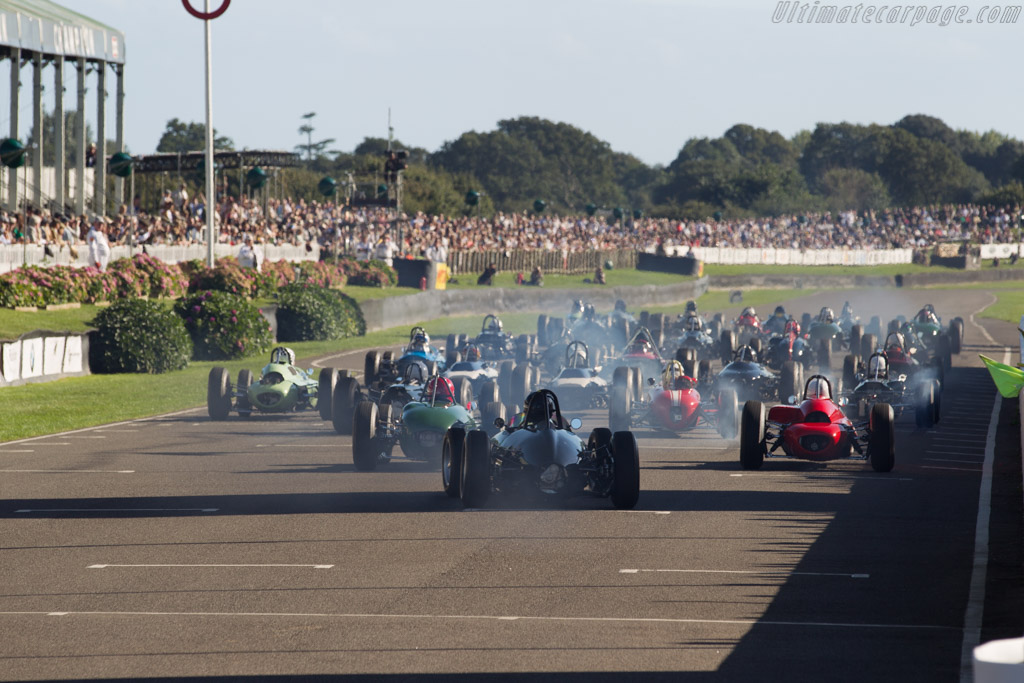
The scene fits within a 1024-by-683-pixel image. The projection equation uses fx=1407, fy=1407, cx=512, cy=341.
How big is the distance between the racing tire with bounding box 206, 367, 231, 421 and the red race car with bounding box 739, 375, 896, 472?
10.7 m

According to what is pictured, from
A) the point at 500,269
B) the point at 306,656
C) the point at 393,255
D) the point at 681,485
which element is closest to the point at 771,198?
the point at 500,269

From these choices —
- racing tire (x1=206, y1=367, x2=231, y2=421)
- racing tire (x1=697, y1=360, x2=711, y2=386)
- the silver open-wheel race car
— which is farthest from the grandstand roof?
the silver open-wheel race car

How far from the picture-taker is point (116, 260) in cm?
4309

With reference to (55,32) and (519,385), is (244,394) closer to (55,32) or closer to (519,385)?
(519,385)

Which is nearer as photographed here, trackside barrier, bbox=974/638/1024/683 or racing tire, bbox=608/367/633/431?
trackside barrier, bbox=974/638/1024/683

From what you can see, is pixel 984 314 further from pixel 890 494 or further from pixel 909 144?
pixel 909 144

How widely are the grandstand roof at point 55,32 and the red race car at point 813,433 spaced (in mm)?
44223

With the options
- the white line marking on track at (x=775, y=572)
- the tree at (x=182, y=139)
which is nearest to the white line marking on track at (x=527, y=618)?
the white line marking on track at (x=775, y=572)

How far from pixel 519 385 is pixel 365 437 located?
7.62m

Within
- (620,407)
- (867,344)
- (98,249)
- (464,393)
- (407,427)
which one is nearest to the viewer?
(407,427)

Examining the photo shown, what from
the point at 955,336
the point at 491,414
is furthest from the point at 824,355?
the point at 491,414

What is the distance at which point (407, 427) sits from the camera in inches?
769

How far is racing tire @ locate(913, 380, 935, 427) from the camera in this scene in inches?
960

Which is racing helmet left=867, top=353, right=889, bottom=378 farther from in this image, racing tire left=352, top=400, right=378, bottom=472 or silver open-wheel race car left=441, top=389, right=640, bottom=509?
silver open-wheel race car left=441, top=389, right=640, bottom=509
